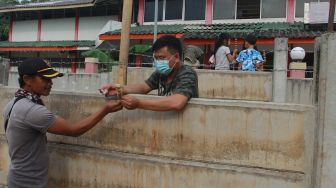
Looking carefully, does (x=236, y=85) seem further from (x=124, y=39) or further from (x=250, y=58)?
(x=124, y=39)

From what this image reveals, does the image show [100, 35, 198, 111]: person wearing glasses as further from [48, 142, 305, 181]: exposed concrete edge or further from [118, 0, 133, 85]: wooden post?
[118, 0, 133, 85]: wooden post

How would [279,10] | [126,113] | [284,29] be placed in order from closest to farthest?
[126,113] → [284,29] → [279,10]

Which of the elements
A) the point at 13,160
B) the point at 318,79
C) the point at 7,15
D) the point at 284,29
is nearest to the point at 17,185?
the point at 13,160

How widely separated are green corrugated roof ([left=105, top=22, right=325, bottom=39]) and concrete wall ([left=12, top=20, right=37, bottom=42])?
432 inches

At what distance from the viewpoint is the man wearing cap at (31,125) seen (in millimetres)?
3037

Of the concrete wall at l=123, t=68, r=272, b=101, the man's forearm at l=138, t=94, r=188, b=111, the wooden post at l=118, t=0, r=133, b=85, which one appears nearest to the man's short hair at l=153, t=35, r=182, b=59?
the man's forearm at l=138, t=94, r=188, b=111

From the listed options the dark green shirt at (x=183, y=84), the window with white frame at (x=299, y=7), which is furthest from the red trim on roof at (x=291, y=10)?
the dark green shirt at (x=183, y=84)

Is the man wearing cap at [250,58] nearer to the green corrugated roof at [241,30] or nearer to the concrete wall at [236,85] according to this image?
the concrete wall at [236,85]

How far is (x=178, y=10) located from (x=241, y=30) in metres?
4.55

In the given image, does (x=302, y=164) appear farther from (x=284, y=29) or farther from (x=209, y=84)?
(x=284, y=29)

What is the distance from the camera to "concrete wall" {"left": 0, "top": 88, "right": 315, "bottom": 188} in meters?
2.87

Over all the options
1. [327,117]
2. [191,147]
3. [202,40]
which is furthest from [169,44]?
[202,40]

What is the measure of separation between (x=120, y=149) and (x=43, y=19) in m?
25.4

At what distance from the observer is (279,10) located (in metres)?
17.7
